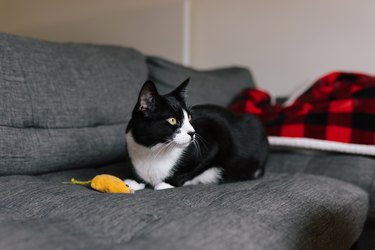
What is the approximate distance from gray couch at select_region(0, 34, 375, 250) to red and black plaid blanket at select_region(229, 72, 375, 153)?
9 centimetres

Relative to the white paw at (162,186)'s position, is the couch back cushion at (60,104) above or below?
above

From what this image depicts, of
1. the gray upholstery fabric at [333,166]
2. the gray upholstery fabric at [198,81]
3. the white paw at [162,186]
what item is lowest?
the gray upholstery fabric at [333,166]

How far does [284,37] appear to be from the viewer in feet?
7.58

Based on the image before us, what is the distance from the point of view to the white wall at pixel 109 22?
253 centimetres

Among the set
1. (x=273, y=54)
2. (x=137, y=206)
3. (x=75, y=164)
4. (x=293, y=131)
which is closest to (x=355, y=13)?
(x=273, y=54)

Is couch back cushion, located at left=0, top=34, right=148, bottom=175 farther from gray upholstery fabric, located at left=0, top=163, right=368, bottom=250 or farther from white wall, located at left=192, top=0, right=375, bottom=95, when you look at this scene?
white wall, located at left=192, top=0, right=375, bottom=95

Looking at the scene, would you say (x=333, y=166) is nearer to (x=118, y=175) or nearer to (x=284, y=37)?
(x=118, y=175)

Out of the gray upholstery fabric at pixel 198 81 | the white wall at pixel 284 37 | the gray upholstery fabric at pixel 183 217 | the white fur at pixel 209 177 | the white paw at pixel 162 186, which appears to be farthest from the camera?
the white wall at pixel 284 37

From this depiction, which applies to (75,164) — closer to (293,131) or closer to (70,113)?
(70,113)

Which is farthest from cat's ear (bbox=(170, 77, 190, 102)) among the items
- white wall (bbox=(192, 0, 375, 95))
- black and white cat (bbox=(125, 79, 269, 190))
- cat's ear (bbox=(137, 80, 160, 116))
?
white wall (bbox=(192, 0, 375, 95))

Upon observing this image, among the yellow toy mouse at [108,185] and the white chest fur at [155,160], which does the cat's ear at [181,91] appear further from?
the yellow toy mouse at [108,185]

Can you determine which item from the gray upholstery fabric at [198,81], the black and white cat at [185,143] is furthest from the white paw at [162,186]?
the gray upholstery fabric at [198,81]

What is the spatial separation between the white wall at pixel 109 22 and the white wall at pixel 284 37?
174 millimetres

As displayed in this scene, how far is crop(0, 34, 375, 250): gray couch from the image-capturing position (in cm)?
70
